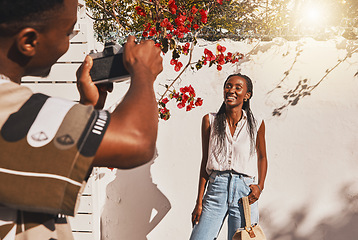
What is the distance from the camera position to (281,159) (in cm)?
398

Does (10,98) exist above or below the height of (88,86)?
below

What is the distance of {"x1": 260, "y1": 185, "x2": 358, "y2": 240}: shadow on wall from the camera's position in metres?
3.92

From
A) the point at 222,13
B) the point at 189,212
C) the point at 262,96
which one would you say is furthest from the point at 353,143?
the point at 222,13

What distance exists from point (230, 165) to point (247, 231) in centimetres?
59

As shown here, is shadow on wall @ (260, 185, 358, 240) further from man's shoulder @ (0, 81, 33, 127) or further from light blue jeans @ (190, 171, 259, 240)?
man's shoulder @ (0, 81, 33, 127)

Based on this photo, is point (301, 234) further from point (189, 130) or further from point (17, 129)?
point (17, 129)

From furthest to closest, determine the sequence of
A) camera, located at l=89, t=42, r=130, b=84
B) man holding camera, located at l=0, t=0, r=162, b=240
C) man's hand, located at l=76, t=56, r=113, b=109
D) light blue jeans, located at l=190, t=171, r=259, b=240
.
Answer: light blue jeans, located at l=190, t=171, r=259, b=240 → man's hand, located at l=76, t=56, r=113, b=109 → camera, located at l=89, t=42, r=130, b=84 → man holding camera, located at l=0, t=0, r=162, b=240

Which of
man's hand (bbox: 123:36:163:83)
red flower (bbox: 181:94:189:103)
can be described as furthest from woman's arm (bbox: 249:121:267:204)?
man's hand (bbox: 123:36:163:83)

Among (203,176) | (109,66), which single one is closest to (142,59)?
(109,66)

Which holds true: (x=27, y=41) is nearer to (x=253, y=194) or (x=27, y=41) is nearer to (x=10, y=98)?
(x=10, y=98)

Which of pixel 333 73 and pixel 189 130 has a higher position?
pixel 333 73

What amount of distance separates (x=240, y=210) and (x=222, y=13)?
23.4ft

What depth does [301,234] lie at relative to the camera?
4.04m

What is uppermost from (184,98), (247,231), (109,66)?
(184,98)
